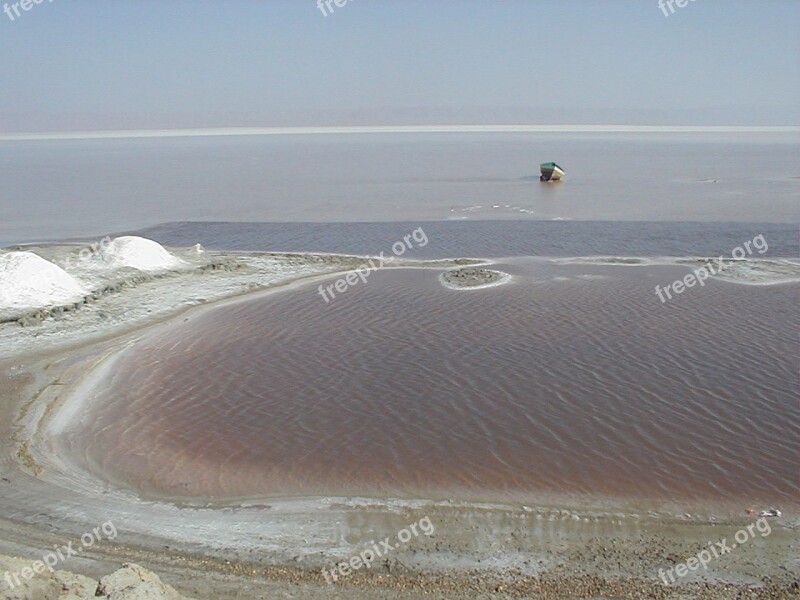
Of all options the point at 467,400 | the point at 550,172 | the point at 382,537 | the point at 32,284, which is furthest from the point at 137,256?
the point at 550,172

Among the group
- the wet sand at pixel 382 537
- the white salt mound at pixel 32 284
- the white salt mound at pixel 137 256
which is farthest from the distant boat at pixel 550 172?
the wet sand at pixel 382 537

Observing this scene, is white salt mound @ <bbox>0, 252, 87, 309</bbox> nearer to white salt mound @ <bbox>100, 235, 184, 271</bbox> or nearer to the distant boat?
white salt mound @ <bbox>100, 235, 184, 271</bbox>

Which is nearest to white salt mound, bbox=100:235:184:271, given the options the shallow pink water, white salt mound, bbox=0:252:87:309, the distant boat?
white salt mound, bbox=0:252:87:309

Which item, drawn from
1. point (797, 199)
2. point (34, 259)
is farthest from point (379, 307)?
point (797, 199)

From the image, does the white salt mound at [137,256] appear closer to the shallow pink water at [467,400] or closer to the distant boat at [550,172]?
the shallow pink water at [467,400]

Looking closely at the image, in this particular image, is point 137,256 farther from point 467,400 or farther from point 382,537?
point 382,537

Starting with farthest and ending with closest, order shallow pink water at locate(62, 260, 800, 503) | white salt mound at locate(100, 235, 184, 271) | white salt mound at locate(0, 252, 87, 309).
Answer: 1. white salt mound at locate(100, 235, 184, 271)
2. white salt mound at locate(0, 252, 87, 309)
3. shallow pink water at locate(62, 260, 800, 503)

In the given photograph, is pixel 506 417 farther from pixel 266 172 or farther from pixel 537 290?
pixel 266 172
